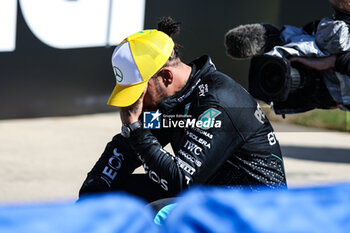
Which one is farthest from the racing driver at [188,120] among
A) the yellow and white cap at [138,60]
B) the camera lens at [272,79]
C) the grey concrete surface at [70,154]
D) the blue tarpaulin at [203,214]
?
the grey concrete surface at [70,154]

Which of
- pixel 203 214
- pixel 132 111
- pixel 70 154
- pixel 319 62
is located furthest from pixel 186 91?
pixel 70 154

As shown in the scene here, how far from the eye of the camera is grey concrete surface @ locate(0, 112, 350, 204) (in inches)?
170

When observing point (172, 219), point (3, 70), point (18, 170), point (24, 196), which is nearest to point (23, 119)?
point (3, 70)

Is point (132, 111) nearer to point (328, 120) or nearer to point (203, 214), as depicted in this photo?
point (203, 214)

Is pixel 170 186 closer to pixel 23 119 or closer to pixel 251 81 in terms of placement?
pixel 251 81

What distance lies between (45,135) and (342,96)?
4.19m

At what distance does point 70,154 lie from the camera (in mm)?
5309

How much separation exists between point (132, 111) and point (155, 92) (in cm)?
12

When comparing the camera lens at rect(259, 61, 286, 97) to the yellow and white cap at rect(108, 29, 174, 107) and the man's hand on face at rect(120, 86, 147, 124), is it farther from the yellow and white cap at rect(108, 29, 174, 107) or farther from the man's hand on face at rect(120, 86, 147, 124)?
the man's hand on face at rect(120, 86, 147, 124)

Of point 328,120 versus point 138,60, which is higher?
point 138,60

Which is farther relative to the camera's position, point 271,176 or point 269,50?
point 269,50

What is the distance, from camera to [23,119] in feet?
22.1

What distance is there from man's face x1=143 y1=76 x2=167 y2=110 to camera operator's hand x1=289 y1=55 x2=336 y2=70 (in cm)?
56

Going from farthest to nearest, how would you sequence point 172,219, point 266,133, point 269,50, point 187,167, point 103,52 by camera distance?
point 103,52, point 269,50, point 266,133, point 187,167, point 172,219
